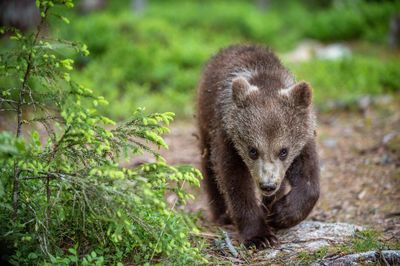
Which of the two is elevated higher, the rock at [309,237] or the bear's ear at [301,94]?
the bear's ear at [301,94]

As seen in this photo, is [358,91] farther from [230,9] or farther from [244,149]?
[230,9]

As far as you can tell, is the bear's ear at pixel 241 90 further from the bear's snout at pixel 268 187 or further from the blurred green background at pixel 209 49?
the blurred green background at pixel 209 49

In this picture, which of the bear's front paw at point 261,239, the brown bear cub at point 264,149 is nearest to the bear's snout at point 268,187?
the brown bear cub at point 264,149

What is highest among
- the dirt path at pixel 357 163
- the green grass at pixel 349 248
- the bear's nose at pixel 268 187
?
the bear's nose at pixel 268 187

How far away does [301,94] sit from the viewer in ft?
17.5

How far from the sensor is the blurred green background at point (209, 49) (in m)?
10.7

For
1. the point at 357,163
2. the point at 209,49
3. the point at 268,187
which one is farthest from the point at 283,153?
the point at 209,49

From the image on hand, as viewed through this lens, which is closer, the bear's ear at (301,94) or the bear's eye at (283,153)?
the bear's eye at (283,153)

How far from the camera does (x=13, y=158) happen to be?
3781 mm

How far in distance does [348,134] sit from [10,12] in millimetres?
6637

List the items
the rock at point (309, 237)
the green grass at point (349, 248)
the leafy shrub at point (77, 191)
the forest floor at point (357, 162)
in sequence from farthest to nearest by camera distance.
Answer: the forest floor at point (357, 162) → the rock at point (309, 237) → the green grass at point (349, 248) → the leafy shrub at point (77, 191)

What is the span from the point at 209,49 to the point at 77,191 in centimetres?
992

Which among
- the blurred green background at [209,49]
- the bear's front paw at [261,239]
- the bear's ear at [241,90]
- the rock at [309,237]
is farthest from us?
the blurred green background at [209,49]

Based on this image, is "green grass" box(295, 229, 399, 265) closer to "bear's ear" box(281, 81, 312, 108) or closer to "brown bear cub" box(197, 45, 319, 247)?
"brown bear cub" box(197, 45, 319, 247)
